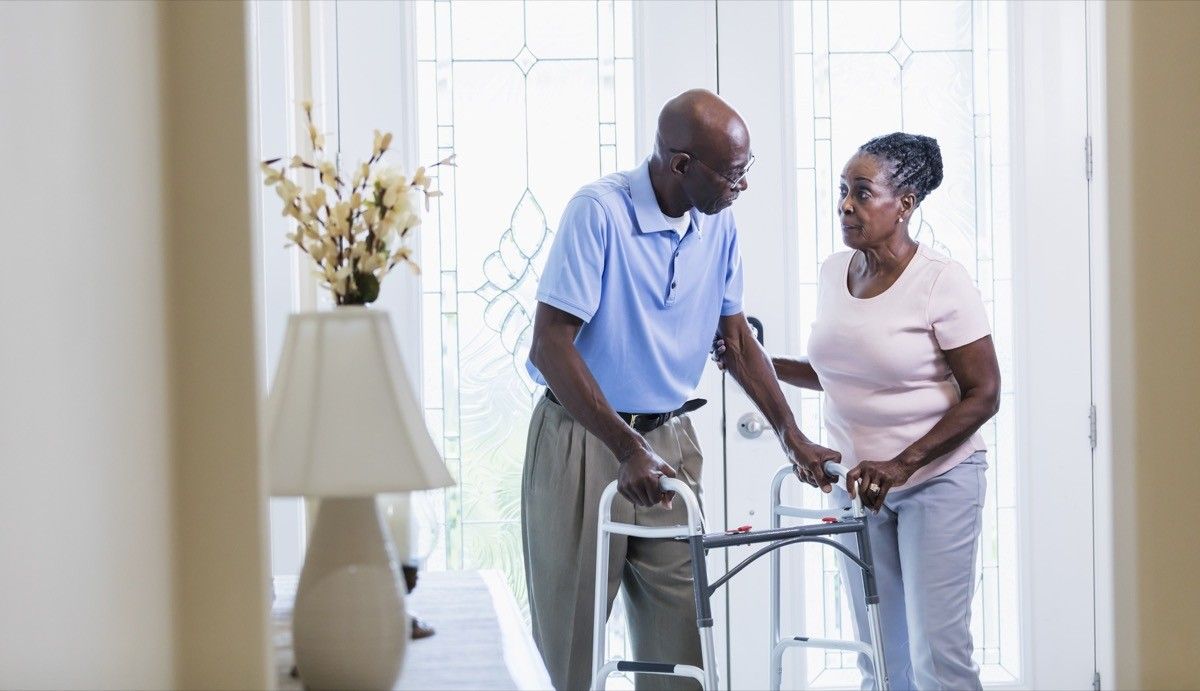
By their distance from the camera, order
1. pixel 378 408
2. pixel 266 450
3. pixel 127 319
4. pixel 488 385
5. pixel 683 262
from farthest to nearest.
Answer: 1. pixel 488 385
2. pixel 683 262
3. pixel 378 408
4. pixel 266 450
5. pixel 127 319

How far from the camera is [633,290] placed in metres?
2.24

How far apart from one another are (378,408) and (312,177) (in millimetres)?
1332

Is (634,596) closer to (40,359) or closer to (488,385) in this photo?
(488,385)

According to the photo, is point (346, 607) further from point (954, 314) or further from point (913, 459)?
point (954, 314)

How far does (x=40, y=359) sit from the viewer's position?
84cm

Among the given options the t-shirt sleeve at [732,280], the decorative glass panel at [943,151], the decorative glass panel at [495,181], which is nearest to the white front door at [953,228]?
the decorative glass panel at [943,151]

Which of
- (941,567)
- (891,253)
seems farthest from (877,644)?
(891,253)

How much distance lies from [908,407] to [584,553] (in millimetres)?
670

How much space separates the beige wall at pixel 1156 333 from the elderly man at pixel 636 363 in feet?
3.31

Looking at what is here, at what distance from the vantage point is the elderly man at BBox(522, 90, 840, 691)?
7.11 feet

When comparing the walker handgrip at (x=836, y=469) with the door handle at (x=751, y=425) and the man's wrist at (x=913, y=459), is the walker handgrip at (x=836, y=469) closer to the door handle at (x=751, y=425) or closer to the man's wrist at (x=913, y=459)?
the man's wrist at (x=913, y=459)

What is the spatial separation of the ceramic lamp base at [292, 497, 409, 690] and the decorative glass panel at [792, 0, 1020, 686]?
6.31 feet

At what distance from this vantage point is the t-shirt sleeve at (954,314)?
2.26 m

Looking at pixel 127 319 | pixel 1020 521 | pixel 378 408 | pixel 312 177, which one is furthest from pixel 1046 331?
pixel 127 319
